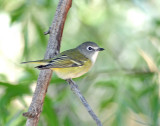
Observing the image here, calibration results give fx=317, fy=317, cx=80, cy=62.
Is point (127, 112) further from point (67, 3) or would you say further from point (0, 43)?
point (0, 43)

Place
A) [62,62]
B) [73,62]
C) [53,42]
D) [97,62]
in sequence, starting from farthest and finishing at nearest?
[97,62] < [73,62] < [62,62] < [53,42]

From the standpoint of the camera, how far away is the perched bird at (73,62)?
8.63ft

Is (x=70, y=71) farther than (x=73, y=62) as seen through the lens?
No

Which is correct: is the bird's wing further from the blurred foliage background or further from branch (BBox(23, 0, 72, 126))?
the blurred foliage background

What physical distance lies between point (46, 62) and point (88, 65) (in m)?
0.72

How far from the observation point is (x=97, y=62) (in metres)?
4.21

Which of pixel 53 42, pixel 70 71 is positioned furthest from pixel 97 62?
pixel 53 42

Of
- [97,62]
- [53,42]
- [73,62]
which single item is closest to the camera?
[53,42]

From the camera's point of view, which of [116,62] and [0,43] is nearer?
[116,62]

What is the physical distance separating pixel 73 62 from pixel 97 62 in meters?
1.12

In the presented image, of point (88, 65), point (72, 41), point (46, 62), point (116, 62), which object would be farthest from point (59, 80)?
point (72, 41)

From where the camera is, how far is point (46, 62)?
2.54 metres

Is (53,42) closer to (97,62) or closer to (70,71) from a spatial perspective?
(70,71)

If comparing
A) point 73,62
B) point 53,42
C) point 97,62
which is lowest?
point 97,62
